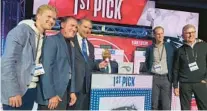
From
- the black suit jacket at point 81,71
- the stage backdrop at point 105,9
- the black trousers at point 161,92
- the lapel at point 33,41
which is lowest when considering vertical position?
the black trousers at point 161,92

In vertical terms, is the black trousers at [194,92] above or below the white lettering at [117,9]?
below

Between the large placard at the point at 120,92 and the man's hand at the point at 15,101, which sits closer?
the man's hand at the point at 15,101

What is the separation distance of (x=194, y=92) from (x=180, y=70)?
29cm

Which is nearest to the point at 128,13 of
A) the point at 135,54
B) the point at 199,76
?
the point at 135,54

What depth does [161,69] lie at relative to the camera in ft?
12.7

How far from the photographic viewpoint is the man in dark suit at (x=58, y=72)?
8.16 feet

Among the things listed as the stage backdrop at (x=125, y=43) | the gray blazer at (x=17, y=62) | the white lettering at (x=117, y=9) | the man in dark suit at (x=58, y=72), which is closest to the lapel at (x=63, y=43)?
the man in dark suit at (x=58, y=72)

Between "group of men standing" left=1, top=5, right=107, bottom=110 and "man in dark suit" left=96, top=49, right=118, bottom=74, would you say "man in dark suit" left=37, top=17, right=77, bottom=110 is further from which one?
"man in dark suit" left=96, top=49, right=118, bottom=74

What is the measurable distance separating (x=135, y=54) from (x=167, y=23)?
75 centimetres

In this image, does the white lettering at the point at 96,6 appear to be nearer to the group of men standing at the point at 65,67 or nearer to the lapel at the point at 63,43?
the group of men standing at the point at 65,67

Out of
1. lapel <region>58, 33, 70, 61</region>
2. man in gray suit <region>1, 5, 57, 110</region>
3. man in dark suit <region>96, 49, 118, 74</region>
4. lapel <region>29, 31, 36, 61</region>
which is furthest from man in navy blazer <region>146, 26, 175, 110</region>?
lapel <region>29, 31, 36, 61</region>

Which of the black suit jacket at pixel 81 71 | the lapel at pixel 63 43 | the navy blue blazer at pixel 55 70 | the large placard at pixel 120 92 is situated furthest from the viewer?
the large placard at pixel 120 92

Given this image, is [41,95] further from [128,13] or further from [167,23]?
[167,23]

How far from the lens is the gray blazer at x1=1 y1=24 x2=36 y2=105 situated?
2.14m
